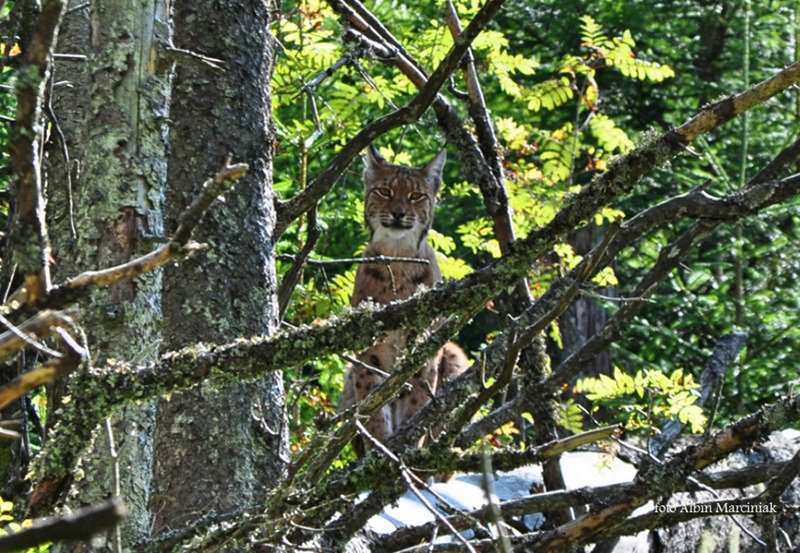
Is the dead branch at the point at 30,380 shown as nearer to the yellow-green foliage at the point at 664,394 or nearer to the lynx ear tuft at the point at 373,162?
the yellow-green foliage at the point at 664,394

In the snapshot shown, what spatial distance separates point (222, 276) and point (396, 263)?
5522mm

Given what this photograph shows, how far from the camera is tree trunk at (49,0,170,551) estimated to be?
10.1ft

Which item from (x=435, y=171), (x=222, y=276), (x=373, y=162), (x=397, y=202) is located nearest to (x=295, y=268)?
(x=222, y=276)

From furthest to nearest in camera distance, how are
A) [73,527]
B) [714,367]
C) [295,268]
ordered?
[714,367]
[295,268]
[73,527]

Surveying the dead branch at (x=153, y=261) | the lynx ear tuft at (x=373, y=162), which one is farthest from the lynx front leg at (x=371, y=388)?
the dead branch at (x=153, y=261)

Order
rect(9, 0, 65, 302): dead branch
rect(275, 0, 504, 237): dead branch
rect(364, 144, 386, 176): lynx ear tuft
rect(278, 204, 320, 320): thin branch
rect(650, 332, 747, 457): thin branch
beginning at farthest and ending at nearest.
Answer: rect(364, 144, 386, 176): lynx ear tuft → rect(650, 332, 747, 457): thin branch → rect(278, 204, 320, 320): thin branch → rect(275, 0, 504, 237): dead branch → rect(9, 0, 65, 302): dead branch

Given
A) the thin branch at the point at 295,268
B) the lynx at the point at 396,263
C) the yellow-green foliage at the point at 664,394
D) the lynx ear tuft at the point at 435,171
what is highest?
the lynx ear tuft at the point at 435,171

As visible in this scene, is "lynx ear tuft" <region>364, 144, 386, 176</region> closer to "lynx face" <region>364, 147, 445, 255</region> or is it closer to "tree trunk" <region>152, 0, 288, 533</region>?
"lynx face" <region>364, 147, 445, 255</region>

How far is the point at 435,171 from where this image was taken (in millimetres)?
10734

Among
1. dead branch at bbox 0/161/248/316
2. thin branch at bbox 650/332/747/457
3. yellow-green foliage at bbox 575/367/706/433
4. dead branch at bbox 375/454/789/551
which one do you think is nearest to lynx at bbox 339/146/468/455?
thin branch at bbox 650/332/747/457

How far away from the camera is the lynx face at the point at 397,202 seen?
1021 cm

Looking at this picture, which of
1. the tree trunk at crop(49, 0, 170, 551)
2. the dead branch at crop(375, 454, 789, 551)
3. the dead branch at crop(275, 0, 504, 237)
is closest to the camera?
the tree trunk at crop(49, 0, 170, 551)

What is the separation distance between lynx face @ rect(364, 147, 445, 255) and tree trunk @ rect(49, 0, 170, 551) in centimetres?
706

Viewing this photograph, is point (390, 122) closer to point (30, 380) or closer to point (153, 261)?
point (153, 261)
